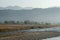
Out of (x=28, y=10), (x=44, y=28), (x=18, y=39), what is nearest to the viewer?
(x=18, y=39)

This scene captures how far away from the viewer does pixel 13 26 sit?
5.24 metres

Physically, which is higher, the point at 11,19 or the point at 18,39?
the point at 11,19

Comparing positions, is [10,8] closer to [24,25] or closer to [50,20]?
[24,25]

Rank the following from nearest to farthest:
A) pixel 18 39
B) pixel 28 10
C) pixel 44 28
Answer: pixel 18 39 → pixel 28 10 → pixel 44 28

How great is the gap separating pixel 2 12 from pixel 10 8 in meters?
0.27

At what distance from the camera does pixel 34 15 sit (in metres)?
5.20

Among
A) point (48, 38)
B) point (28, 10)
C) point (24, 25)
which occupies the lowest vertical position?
point (48, 38)

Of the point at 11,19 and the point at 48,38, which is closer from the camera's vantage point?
the point at 11,19

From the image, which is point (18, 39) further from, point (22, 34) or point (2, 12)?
point (2, 12)

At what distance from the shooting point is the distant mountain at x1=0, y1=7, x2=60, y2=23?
4.87 m

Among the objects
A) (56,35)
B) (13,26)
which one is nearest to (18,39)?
(13,26)

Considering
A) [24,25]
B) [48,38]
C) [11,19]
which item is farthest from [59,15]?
[11,19]

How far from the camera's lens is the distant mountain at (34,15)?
4.87 meters

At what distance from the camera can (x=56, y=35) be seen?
5.68m
